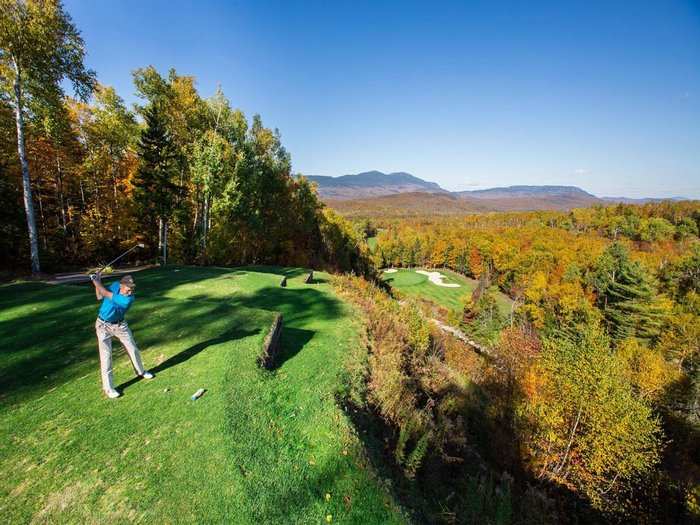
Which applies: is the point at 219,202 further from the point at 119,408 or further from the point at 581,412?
the point at 581,412

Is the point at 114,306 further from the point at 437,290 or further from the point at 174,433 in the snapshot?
the point at 437,290

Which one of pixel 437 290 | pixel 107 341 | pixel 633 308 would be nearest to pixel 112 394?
pixel 107 341

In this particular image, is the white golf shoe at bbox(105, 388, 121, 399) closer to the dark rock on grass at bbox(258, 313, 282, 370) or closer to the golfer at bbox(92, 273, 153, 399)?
the golfer at bbox(92, 273, 153, 399)

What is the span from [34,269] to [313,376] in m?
16.7

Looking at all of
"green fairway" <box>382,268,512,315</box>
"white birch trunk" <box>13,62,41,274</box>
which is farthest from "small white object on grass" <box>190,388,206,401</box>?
"green fairway" <box>382,268,512,315</box>

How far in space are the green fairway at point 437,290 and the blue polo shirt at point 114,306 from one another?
171 ft

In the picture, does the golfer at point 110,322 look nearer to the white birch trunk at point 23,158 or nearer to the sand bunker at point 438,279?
the white birch trunk at point 23,158

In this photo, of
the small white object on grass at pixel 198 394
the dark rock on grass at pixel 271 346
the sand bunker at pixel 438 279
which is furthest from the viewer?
the sand bunker at pixel 438 279

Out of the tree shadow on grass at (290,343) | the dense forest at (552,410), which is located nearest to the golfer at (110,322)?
the tree shadow on grass at (290,343)

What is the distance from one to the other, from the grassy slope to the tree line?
39.9 ft

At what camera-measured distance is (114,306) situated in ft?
18.0

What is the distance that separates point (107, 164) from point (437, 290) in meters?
62.0

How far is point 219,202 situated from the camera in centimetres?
2394

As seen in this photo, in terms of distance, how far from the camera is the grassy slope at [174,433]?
3.87 m
